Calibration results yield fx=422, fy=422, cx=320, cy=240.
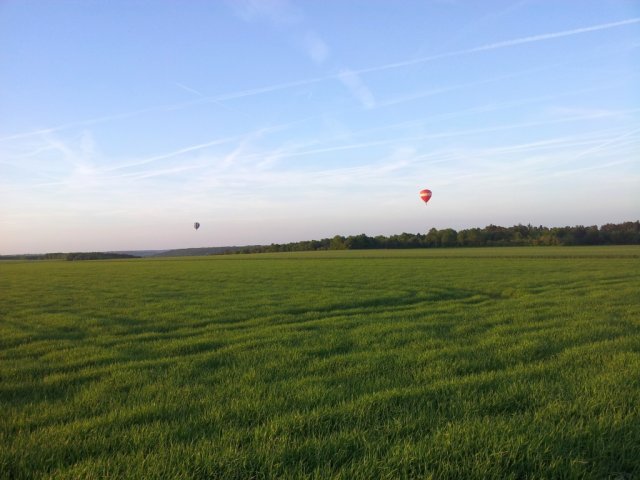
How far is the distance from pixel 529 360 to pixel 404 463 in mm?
4361

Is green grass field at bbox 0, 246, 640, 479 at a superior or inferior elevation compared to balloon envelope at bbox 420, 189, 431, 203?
inferior

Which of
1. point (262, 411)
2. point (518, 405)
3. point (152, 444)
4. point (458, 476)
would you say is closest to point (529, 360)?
point (518, 405)

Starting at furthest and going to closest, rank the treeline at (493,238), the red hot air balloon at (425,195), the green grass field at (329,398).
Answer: the treeline at (493,238) → the red hot air balloon at (425,195) → the green grass field at (329,398)

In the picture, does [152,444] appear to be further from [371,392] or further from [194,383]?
[371,392]

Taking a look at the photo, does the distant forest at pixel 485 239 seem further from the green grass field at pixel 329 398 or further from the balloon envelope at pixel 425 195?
the green grass field at pixel 329 398

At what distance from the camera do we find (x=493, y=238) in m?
111

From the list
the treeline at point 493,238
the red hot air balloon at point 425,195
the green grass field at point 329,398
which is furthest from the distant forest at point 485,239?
the green grass field at point 329,398

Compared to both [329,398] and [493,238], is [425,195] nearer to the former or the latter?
[329,398]

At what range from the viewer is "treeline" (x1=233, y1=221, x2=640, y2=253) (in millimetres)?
98188

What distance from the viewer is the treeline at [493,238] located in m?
98.2

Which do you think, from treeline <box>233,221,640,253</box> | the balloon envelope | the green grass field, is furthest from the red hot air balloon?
treeline <box>233,221,640,253</box>

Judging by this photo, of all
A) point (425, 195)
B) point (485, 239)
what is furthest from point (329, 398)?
point (485, 239)

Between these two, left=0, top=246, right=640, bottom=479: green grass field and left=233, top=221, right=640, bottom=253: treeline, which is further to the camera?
left=233, top=221, right=640, bottom=253: treeline

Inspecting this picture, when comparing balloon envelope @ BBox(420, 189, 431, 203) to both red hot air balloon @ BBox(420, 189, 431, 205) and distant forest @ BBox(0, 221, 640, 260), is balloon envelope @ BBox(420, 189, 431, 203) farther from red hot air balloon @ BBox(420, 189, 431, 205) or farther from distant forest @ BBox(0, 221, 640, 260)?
distant forest @ BBox(0, 221, 640, 260)
